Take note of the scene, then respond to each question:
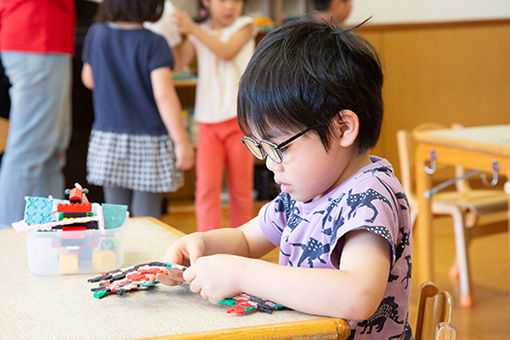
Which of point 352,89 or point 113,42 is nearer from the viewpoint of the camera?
point 352,89

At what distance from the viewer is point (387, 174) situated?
961 millimetres

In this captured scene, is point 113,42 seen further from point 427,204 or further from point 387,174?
point 387,174

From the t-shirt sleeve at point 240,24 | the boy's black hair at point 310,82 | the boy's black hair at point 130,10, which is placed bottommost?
the boy's black hair at point 310,82

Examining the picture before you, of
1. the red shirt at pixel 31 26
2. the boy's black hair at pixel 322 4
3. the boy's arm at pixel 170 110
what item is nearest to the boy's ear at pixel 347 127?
the boy's arm at pixel 170 110

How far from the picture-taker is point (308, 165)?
931mm

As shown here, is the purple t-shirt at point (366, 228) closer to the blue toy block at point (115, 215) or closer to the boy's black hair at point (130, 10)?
the blue toy block at point (115, 215)

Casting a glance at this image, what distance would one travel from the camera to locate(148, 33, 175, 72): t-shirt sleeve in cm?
245

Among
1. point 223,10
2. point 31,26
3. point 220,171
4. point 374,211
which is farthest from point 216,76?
point 374,211

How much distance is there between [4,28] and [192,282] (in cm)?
202

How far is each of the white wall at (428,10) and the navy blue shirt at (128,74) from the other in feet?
8.21

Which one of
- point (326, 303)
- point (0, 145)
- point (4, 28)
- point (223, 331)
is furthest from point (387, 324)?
point (4, 28)

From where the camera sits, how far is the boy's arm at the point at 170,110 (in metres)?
2.44

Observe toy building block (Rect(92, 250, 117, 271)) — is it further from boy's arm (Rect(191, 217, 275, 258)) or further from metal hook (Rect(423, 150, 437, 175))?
metal hook (Rect(423, 150, 437, 175))

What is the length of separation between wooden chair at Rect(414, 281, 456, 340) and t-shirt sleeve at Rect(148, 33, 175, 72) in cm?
159
